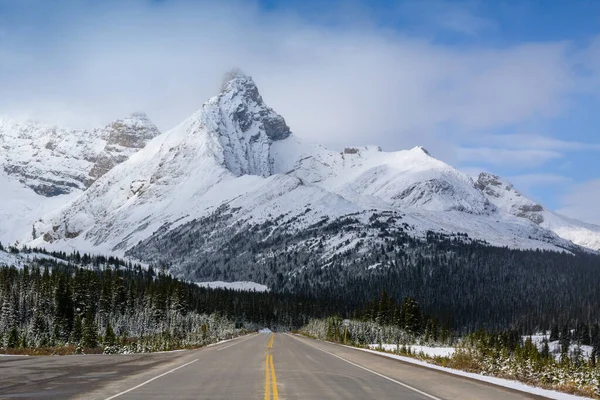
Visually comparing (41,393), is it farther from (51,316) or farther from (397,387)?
(51,316)

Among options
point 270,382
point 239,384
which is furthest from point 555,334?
point 239,384

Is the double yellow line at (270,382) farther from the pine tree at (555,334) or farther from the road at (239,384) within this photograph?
the pine tree at (555,334)

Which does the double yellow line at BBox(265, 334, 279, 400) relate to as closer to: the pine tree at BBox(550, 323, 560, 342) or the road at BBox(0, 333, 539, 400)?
the road at BBox(0, 333, 539, 400)

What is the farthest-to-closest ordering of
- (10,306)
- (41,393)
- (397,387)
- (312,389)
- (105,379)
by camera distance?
1. (10,306)
2. (105,379)
3. (397,387)
4. (312,389)
5. (41,393)

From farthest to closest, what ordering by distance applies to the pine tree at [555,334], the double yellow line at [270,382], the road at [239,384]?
the pine tree at [555,334] → the road at [239,384] → the double yellow line at [270,382]

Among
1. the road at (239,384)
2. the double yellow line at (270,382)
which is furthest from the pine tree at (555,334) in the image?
the double yellow line at (270,382)

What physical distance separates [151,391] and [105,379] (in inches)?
194

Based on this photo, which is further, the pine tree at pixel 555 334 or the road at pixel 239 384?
the pine tree at pixel 555 334

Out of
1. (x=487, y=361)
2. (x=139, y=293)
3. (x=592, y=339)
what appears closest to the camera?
(x=487, y=361)

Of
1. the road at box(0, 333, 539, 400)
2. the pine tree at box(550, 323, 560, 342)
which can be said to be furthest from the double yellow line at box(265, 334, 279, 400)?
Answer: the pine tree at box(550, 323, 560, 342)

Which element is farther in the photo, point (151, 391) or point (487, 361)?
point (487, 361)

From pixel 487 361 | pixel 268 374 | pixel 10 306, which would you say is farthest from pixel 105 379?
pixel 10 306

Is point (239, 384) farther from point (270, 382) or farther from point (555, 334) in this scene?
point (555, 334)

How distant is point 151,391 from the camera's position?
64.2ft
